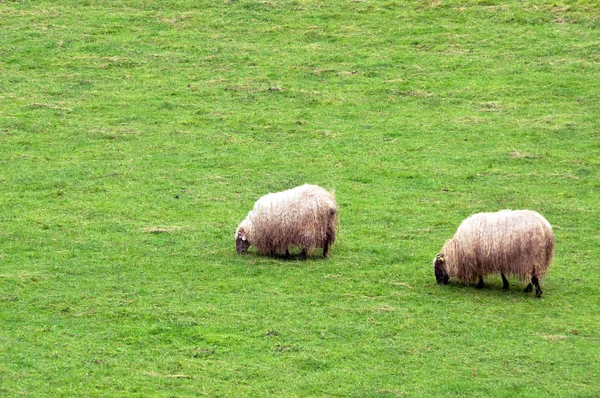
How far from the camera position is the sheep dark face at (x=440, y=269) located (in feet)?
51.0

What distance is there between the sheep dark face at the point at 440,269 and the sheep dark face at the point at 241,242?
3.25m

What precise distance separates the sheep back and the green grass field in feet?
1.57

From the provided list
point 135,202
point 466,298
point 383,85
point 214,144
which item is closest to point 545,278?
point 466,298

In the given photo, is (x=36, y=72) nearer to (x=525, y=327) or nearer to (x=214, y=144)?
(x=214, y=144)

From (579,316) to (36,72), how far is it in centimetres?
1865

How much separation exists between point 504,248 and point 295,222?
348cm

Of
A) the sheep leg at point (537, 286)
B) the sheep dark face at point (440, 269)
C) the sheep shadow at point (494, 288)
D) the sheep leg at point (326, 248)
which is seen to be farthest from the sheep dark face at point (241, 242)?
the sheep leg at point (537, 286)

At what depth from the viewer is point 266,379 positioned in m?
12.3

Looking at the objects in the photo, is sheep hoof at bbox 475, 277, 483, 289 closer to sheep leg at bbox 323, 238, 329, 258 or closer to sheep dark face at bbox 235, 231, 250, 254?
sheep leg at bbox 323, 238, 329, 258

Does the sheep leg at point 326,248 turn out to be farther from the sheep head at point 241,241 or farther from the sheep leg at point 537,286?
the sheep leg at point 537,286

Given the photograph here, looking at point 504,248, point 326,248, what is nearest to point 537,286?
point 504,248

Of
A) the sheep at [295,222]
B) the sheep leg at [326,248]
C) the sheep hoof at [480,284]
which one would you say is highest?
the sheep at [295,222]

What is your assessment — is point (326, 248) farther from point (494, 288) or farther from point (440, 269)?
point (494, 288)

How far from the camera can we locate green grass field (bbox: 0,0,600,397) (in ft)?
42.0
